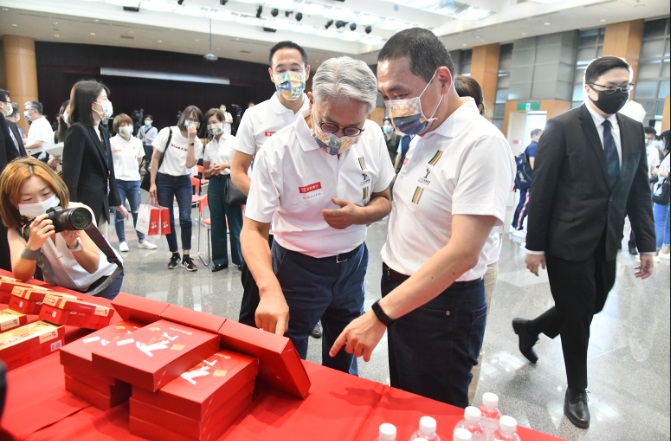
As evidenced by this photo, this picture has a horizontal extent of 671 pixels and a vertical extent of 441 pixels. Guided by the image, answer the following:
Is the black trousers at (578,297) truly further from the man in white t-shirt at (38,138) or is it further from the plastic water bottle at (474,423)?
the man in white t-shirt at (38,138)

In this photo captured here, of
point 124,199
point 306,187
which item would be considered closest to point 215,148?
point 124,199

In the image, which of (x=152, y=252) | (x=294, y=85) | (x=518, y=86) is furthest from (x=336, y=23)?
(x=294, y=85)

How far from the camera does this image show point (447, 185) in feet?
3.60

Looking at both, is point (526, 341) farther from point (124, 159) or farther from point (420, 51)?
point (124, 159)

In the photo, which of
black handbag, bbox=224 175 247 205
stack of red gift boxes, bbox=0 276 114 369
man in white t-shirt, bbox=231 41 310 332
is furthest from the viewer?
black handbag, bbox=224 175 247 205

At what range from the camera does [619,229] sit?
193 centimetres

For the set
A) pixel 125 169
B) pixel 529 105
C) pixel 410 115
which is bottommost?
pixel 125 169

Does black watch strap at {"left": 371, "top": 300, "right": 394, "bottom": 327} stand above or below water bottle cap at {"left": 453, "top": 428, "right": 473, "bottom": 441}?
above

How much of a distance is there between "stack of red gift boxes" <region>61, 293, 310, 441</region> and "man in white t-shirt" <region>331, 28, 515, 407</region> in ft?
0.65

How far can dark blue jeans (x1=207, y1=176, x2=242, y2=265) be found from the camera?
12.6 feet

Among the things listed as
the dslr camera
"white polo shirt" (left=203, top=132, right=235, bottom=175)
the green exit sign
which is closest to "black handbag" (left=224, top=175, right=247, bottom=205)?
"white polo shirt" (left=203, top=132, right=235, bottom=175)

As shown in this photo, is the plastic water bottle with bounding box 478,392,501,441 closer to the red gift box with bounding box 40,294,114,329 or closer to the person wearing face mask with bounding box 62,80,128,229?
the red gift box with bounding box 40,294,114,329

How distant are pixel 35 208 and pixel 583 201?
231 cm

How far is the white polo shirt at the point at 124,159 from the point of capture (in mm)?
4645
